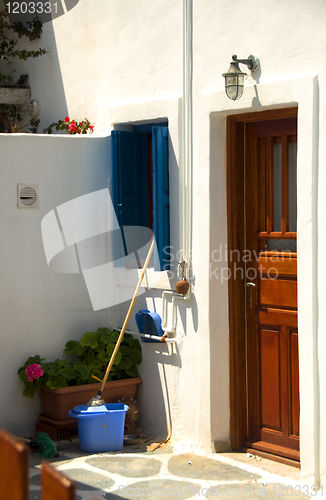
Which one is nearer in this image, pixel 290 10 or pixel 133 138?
pixel 290 10

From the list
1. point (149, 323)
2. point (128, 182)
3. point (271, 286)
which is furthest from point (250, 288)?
point (128, 182)

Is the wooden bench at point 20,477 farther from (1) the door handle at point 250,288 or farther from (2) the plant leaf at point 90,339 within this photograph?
(2) the plant leaf at point 90,339

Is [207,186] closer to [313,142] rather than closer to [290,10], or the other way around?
[313,142]

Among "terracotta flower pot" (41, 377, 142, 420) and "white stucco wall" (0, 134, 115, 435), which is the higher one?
"white stucco wall" (0, 134, 115, 435)

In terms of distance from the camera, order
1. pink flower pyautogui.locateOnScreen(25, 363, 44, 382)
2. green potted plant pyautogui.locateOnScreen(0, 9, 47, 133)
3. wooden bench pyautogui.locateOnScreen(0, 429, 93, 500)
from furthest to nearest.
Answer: green potted plant pyautogui.locateOnScreen(0, 9, 47, 133), pink flower pyautogui.locateOnScreen(25, 363, 44, 382), wooden bench pyautogui.locateOnScreen(0, 429, 93, 500)

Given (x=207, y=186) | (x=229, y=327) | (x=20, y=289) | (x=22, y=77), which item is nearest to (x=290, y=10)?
(x=207, y=186)

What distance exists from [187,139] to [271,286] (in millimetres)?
1493

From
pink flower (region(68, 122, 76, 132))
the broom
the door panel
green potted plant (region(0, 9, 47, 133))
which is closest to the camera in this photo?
the door panel

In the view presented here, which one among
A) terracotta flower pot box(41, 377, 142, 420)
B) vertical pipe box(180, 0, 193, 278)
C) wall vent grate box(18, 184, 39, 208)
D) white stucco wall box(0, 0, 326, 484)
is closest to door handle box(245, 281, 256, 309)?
white stucco wall box(0, 0, 326, 484)

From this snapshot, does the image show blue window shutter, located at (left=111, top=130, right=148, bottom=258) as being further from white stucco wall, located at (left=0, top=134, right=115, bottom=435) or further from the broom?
the broom

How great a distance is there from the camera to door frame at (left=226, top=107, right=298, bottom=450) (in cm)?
509

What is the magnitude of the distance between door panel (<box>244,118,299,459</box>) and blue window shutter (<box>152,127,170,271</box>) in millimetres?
739

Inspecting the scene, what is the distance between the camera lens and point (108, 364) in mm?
5680

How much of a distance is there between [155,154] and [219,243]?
3.41 ft
